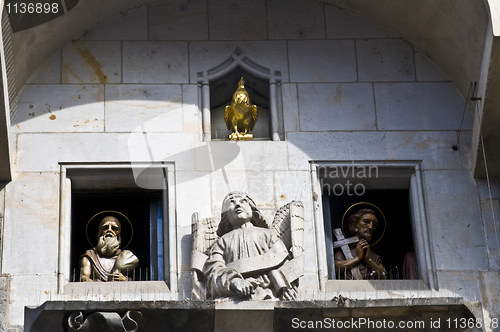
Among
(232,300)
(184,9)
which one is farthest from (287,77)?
(232,300)

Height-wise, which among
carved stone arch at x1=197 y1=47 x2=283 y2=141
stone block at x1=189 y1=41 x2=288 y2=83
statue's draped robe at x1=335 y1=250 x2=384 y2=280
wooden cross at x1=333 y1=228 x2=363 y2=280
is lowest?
statue's draped robe at x1=335 y1=250 x2=384 y2=280

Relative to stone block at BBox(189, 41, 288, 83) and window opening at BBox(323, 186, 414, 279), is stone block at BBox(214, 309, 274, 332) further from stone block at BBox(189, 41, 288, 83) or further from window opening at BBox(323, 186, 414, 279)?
stone block at BBox(189, 41, 288, 83)

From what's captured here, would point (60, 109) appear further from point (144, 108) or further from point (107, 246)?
point (107, 246)

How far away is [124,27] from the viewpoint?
431 inches

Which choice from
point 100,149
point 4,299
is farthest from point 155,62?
point 4,299

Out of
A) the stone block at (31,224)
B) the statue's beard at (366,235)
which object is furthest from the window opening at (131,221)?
the statue's beard at (366,235)

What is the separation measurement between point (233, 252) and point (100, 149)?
179cm

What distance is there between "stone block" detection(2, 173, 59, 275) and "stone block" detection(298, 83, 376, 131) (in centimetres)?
255

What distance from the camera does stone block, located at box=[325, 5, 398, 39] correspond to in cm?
1108

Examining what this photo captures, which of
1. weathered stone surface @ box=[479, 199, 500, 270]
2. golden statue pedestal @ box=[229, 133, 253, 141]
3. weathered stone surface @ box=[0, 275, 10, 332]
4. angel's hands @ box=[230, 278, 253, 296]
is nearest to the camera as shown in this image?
angel's hands @ box=[230, 278, 253, 296]

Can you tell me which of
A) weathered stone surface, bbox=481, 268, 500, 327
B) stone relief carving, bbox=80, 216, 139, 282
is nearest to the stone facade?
weathered stone surface, bbox=481, 268, 500, 327

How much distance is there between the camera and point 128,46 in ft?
35.6

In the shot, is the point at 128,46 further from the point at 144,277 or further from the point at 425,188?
the point at 425,188

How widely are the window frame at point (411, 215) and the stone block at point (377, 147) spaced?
68 mm
